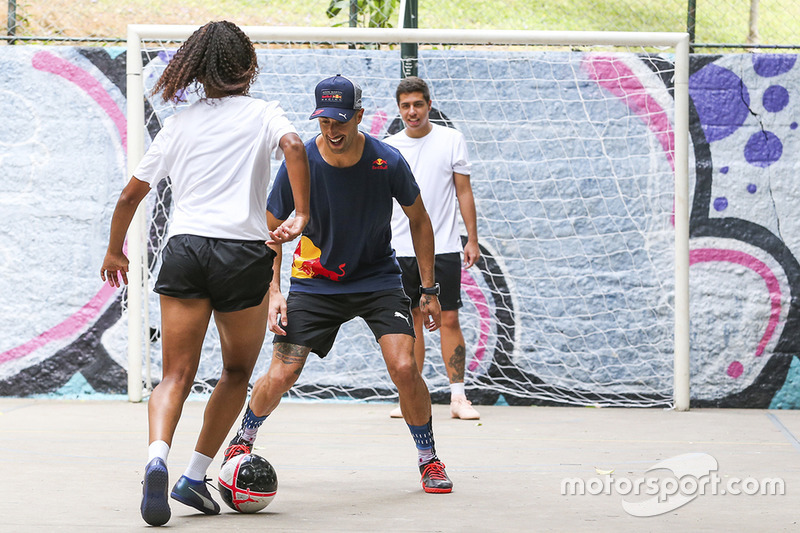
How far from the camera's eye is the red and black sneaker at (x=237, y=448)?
4.23 m

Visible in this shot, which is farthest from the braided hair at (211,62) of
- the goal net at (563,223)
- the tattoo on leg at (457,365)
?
the goal net at (563,223)

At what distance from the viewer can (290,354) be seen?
439cm

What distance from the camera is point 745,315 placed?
7.29 metres

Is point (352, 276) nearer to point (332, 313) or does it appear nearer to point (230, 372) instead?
point (332, 313)

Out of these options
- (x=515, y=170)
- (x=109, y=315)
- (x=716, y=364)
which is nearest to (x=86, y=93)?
(x=109, y=315)

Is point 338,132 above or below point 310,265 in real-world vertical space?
above

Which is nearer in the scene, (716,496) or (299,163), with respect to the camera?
(299,163)

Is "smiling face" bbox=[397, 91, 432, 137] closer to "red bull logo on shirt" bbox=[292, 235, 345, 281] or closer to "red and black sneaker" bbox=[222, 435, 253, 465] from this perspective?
"red bull logo on shirt" bbox=[292, 235, 345, 281]

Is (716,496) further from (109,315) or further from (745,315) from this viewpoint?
(109,315)

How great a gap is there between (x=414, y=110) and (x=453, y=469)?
2624mm

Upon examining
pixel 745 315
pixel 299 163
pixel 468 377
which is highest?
pixel 299 163

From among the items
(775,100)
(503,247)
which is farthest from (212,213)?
(775,100)

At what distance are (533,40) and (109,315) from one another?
12.7ft

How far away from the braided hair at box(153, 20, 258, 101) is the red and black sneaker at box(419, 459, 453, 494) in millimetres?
1881
